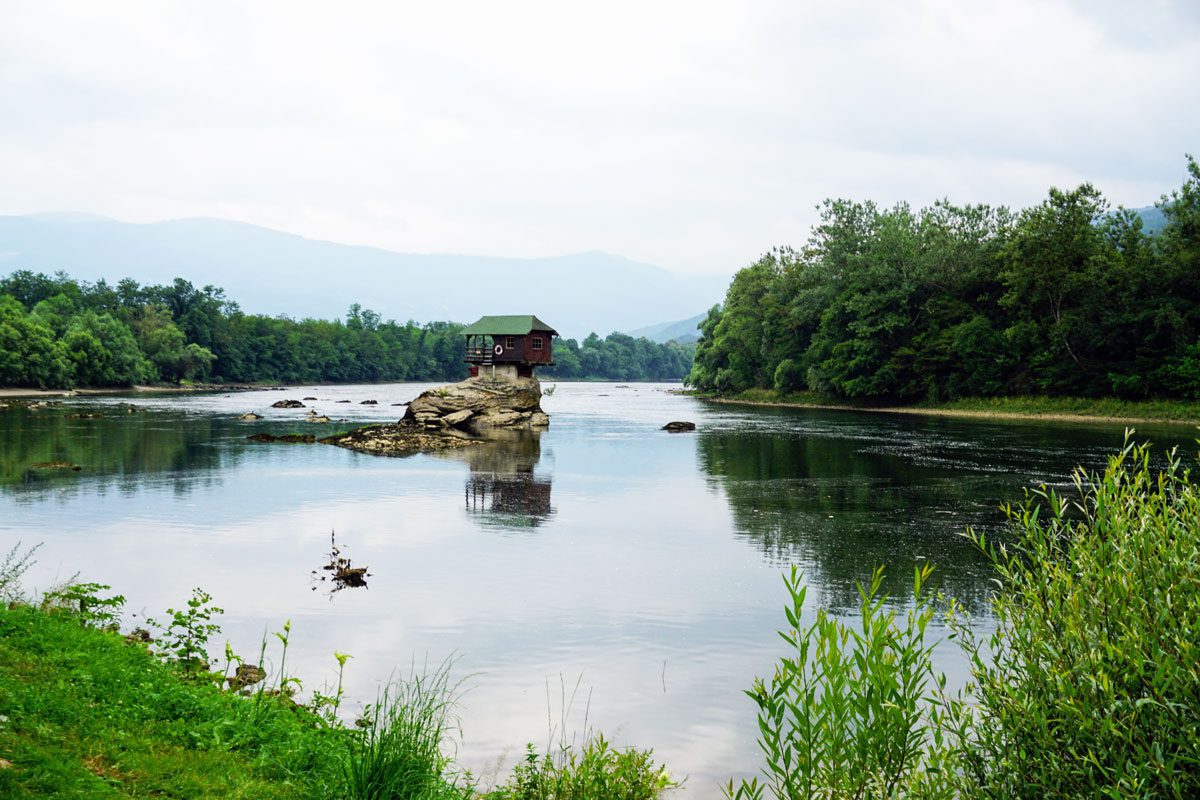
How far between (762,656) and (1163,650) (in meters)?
8.63

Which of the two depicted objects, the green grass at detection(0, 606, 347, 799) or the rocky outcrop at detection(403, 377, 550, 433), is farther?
the rocky outcrop at detection(403, 377, 550, 433)

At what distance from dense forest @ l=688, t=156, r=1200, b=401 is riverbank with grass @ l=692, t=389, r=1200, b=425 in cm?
104

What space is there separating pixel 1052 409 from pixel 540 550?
60520 mm

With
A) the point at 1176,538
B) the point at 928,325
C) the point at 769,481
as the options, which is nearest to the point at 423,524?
the point at 769,481

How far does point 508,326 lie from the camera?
239 ft

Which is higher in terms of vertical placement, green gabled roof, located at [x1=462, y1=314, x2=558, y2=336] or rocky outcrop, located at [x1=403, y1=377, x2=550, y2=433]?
green gabled roof, located at [x1=462, y1=314, x2=558, y2=336]

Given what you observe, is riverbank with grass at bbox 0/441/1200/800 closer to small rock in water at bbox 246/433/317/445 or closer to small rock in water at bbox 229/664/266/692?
small rock in water at bbox 229/664/266/692

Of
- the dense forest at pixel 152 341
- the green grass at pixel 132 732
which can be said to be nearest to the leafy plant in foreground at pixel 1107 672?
the green grass at pixel 132 732

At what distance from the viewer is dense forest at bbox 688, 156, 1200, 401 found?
217 feet

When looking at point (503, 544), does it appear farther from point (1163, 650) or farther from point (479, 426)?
point (479, 426)

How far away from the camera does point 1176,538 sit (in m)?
7.19

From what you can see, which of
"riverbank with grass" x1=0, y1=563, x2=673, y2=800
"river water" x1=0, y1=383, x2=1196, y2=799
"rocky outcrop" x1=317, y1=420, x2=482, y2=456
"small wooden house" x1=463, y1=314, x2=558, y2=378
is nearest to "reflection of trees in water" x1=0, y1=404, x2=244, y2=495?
"river water" x1=0, y1=383, x2=1196, y2=799

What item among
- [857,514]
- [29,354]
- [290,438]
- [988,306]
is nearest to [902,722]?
[857,514]

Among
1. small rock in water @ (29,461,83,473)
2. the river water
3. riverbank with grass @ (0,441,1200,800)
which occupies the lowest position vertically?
the river water
